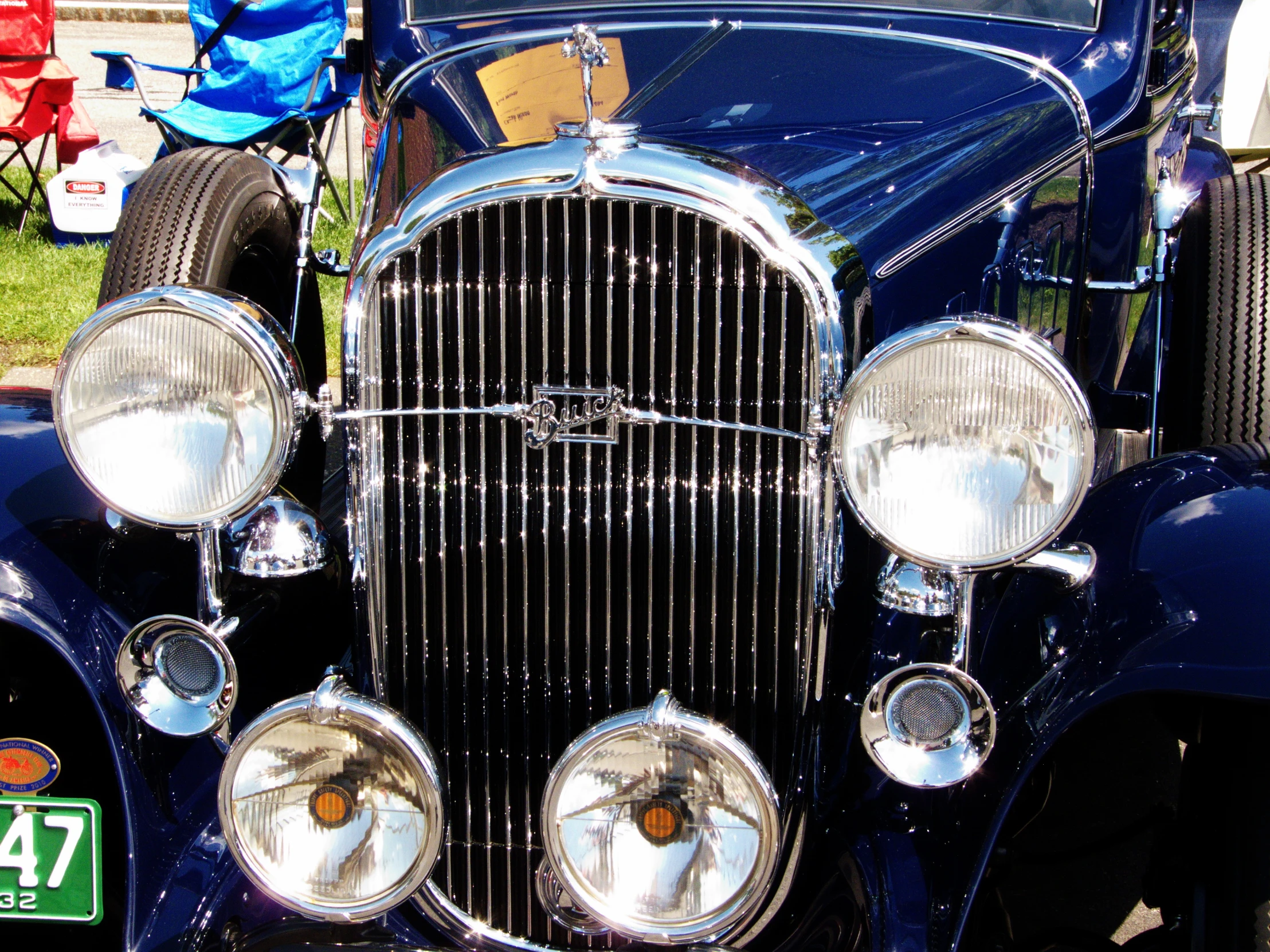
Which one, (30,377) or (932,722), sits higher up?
(932,722)

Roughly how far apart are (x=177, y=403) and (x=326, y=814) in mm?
572

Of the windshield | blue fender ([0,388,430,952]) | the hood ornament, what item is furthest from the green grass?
the hood ornament

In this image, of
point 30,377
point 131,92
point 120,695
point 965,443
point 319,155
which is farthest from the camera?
point 131,92

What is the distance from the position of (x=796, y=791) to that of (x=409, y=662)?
0.58 meters

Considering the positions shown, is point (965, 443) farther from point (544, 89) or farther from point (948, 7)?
point (948, 7)

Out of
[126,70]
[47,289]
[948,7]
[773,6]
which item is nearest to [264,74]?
[126,70]

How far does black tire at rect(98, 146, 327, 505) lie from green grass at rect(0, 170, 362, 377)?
2042 mm

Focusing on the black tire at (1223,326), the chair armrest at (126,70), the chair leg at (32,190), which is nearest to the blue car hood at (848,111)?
the black tire at (1223,326)

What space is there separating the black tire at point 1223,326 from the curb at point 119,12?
1485 centimetres

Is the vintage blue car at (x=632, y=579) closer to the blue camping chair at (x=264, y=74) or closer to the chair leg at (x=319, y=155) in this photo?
the chair leg at (x=319, y=155)

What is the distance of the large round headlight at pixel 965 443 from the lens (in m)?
1.52

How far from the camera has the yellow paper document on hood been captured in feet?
6.68

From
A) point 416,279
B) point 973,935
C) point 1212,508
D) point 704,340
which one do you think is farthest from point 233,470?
point 1212,508

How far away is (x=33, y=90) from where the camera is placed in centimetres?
667
